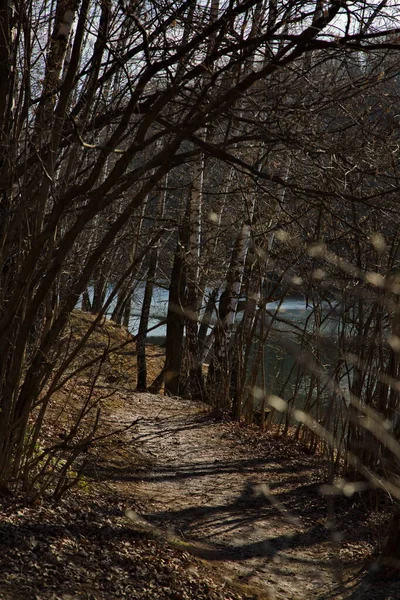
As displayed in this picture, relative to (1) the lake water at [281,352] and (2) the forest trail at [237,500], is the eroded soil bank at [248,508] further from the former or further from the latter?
(1) the lake water at [281,352]

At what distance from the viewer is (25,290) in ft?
14.2

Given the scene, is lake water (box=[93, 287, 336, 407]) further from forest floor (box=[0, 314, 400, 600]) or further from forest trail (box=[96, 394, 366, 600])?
forest floor (box=[0, 314, 400, 600])

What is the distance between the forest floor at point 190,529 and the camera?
13.0 ft

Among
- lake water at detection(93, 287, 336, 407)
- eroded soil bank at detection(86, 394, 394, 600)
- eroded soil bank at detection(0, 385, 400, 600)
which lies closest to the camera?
eroded soil bank at detection(0, 385, 400, 600)

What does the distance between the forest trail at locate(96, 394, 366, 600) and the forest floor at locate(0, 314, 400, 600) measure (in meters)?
0.02

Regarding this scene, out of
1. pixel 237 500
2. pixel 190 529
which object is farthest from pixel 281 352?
pixel 190 529

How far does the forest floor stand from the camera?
3.95 metres

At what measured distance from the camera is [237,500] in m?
6.77

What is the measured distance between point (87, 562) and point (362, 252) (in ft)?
15.8

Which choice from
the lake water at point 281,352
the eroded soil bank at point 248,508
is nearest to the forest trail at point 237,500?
the eroded soil bank at point 248,508

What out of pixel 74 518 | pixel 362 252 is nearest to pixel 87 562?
pixel 74 518

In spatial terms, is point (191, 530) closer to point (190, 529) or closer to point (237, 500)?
point (190, 529)

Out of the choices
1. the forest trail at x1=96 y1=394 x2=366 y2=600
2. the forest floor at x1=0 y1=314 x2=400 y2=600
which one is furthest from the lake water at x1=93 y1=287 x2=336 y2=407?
the forest floor at x1=0 y1=314 x2=400 y2=600

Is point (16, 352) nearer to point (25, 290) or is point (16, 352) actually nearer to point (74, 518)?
point (25, 290)
